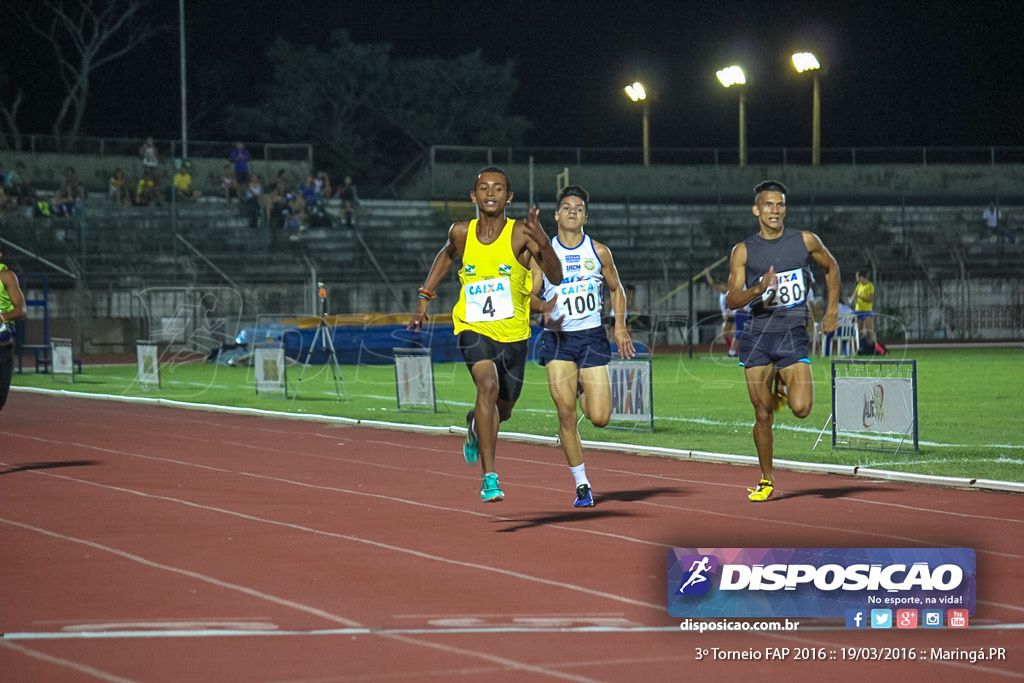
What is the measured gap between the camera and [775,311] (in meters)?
10.7

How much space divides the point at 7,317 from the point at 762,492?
682cm

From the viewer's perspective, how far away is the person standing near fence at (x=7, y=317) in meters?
12.7

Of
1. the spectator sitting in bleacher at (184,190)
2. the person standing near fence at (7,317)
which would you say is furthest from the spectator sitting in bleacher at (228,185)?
the person standing near fence at (7,317)

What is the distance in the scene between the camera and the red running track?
19.2ft

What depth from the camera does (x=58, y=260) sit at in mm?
39656

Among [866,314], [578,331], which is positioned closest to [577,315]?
[578,331]

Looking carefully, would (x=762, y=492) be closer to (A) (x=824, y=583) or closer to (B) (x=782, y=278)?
(B) (x=782, y=278)

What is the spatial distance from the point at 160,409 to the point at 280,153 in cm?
3113

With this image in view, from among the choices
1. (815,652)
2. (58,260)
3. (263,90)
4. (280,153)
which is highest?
(263,90)

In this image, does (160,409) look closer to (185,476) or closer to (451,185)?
(185,476)

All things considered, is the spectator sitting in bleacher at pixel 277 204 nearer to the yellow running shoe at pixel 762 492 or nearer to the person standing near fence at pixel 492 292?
the yellow running shoe at pixel 762 492

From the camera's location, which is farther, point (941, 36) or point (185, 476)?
point (941, 36)

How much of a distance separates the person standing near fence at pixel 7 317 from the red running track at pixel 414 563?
878 mm

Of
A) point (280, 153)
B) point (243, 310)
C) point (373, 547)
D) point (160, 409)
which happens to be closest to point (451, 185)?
point (280, 153)
